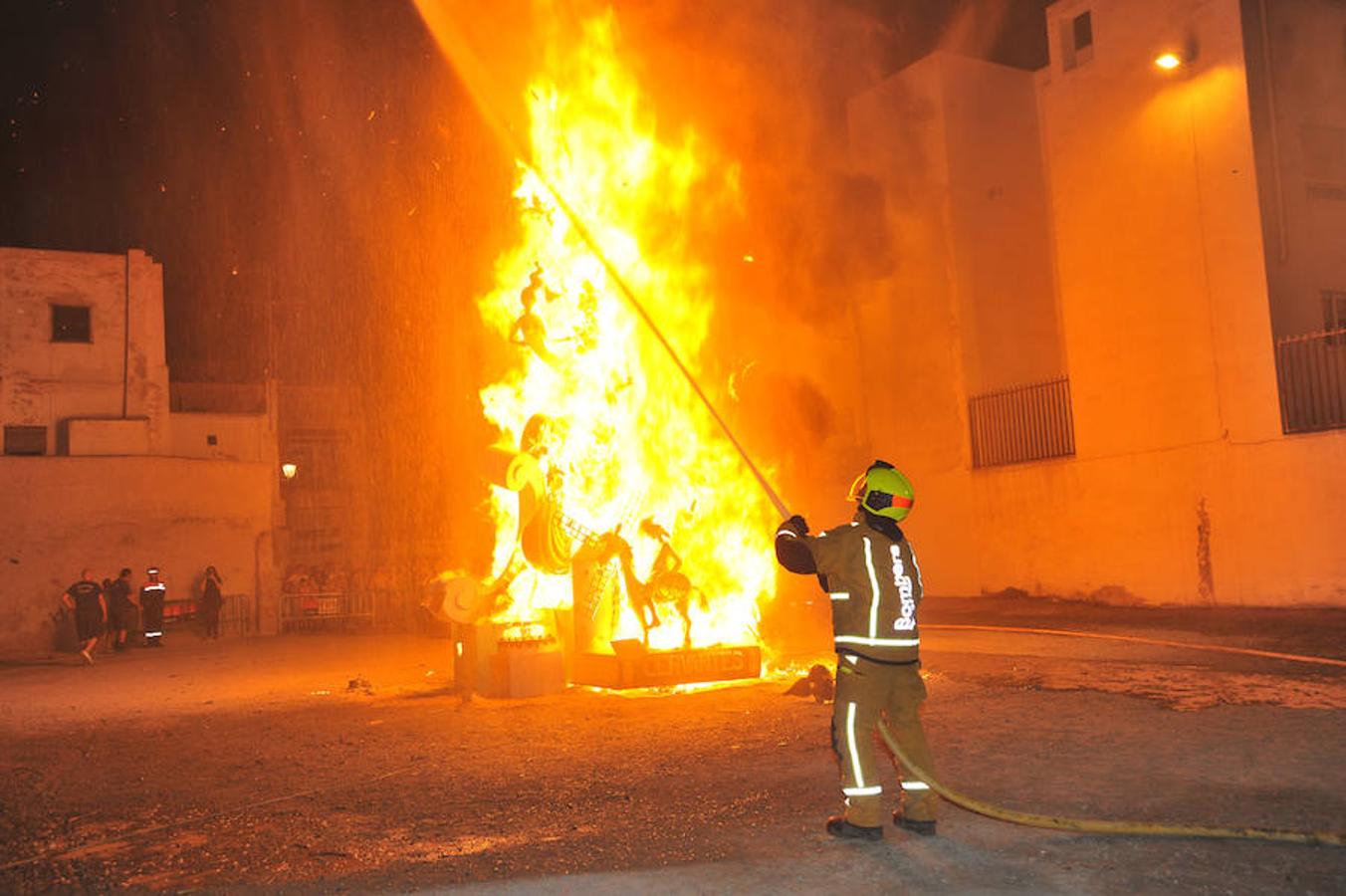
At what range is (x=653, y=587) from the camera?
37.0 feet

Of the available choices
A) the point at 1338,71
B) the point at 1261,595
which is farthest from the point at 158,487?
the point at 1338,71

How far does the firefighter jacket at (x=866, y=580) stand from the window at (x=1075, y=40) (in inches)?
638

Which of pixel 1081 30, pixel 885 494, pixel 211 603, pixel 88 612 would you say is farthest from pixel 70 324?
pixel 885 494

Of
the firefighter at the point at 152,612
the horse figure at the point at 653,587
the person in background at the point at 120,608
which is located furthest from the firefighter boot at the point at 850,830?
the firefighter at the point at 152,612

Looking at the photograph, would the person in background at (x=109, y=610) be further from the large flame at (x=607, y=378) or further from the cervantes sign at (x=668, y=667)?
the cervantes sign at (x=668, y=667)

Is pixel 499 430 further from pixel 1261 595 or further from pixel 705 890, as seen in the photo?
pixel 1261 595

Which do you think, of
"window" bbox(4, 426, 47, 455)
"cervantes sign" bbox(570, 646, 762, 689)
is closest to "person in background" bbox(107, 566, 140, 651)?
"window" bbox(4, 426, 47, 455)

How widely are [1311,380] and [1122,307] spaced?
329cm

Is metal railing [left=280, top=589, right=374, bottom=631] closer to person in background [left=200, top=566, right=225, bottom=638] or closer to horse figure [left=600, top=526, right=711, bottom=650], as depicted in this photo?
person in background [left=200, top=566, right=225, bottom=638]

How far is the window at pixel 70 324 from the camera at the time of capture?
81.1 ft

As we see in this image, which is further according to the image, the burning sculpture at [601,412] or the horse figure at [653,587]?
the burning sculpture at [601,412]

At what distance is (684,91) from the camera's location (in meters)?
14.0

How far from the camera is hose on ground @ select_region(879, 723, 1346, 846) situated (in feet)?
14.9

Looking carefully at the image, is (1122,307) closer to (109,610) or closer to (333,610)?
(333,610)
